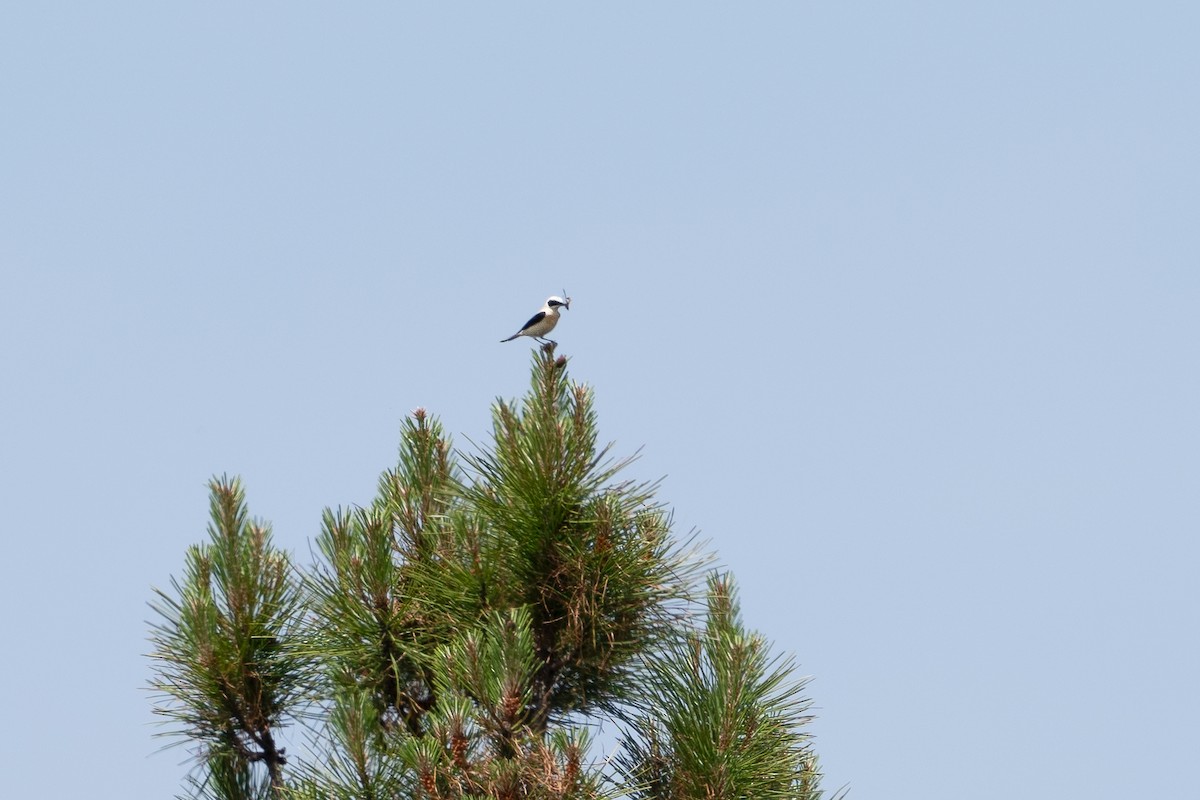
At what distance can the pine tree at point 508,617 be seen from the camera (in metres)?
6.61

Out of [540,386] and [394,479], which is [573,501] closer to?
[540,386]

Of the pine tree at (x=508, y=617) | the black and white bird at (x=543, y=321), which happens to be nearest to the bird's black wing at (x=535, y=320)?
the black and white bird at (x=543, y=321)

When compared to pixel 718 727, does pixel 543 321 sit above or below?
above

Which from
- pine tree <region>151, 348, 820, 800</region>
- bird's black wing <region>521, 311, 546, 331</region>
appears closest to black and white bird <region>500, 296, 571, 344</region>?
bird's black wing <region>521, 311, 546, 331</region>

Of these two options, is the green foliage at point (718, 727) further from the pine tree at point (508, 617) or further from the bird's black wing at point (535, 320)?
the bird's black wing at point (535, 320)

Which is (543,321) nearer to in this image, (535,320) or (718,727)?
(535,320)

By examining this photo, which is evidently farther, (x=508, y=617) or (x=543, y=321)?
(x=543, y=321)

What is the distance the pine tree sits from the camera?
661 cm

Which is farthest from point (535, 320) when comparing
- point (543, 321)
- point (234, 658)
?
point (234, 658)

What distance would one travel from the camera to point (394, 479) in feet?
24.8

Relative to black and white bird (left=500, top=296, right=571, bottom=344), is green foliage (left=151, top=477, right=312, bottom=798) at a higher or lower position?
lower

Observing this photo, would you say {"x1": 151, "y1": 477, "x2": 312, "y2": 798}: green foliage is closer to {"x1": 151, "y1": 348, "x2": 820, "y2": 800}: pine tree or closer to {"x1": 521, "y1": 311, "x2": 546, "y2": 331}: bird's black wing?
{"x1": 151, "y1": 348, "x2": 820, "y2": 800}: pine tree

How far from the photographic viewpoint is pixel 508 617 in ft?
20.9

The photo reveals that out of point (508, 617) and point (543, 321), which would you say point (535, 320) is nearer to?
point (543, 321)
